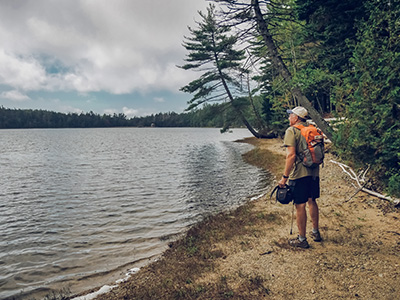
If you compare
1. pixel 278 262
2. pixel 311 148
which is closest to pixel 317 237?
pixel 278 262

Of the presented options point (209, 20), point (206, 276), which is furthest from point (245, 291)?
point (209, 20)

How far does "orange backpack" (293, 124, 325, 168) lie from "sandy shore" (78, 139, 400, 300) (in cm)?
181

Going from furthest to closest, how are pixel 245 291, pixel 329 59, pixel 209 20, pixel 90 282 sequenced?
pixel 209 20
pixel 329 59
pixel 90 282
pixel 245 291

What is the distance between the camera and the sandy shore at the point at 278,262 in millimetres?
3748

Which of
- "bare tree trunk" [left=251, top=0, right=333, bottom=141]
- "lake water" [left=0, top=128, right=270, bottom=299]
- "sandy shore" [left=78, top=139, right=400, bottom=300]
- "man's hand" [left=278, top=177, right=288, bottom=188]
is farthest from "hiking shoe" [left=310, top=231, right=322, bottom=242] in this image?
"bare tree trunk" [left=251, top=0, right=333, bottom=141]

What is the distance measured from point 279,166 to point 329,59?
8.12 m

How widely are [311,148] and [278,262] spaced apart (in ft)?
7.42

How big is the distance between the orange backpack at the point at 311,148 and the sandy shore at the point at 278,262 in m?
1.81

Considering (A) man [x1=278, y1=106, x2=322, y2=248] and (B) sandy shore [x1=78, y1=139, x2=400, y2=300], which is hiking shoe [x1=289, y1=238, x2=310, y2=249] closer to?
(A) man [x1=278, y1=106, x2=322, y2=248]

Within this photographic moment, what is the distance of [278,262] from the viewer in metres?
4.55

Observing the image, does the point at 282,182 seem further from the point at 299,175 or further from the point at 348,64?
the point at 348,64

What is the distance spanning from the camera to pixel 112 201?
10656 millimetres

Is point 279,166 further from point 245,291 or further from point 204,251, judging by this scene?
point 245,291

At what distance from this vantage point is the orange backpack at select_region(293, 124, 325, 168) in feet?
15.4
